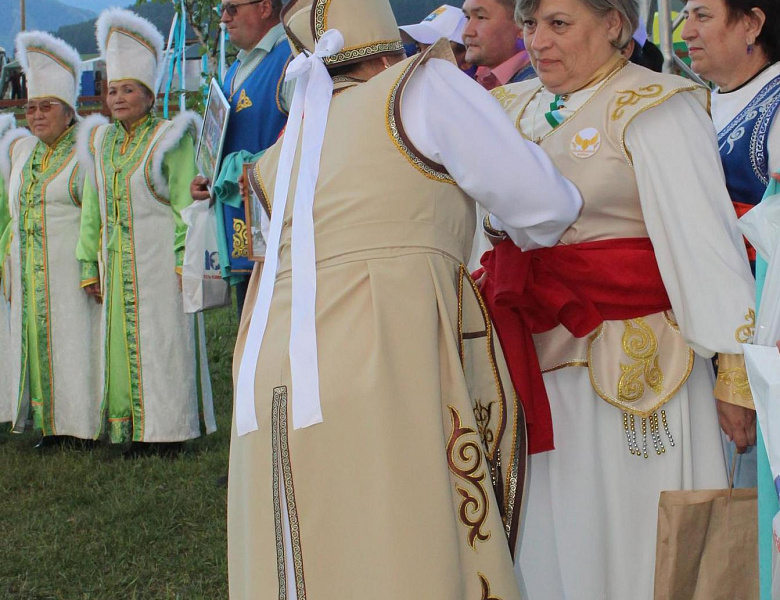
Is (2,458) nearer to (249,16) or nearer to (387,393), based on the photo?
(249,16)

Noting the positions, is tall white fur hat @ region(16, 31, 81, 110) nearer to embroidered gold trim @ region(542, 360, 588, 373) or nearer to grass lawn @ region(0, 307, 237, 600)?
grass lawn @ region(0, 307, 237, 600)

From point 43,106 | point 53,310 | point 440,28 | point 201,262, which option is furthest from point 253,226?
point 43,106

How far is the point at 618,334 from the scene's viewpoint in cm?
244

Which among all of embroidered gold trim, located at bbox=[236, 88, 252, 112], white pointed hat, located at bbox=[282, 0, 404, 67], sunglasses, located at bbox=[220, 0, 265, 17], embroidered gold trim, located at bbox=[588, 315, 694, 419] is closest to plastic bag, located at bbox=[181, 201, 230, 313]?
embroidered gold trim, located at bbox=[236, 88, 252, 112]

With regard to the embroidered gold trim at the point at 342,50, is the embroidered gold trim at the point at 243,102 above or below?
above

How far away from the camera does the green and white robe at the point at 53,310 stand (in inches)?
238

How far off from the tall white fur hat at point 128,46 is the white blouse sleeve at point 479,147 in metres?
3.66

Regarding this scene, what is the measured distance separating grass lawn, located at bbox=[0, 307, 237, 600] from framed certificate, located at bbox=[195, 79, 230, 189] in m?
1.44

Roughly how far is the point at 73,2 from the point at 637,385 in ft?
197

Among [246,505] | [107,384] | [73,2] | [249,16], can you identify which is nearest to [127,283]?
[107,384]

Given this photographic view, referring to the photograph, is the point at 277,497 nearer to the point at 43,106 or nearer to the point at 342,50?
the point at 342,50

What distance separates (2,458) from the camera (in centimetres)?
585

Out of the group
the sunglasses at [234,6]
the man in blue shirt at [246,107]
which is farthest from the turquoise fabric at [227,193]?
the sunglasses at [234,6]

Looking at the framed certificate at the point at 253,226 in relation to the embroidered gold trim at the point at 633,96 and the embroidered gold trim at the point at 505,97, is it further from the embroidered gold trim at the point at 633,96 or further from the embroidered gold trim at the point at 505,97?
the embroidered gold trim at the point at 633,96
